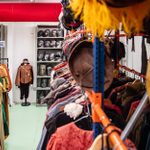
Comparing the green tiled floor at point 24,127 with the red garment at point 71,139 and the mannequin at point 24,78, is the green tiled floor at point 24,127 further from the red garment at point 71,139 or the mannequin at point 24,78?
the red garment at point 71,139

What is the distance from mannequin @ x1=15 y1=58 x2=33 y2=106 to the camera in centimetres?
Result: 997

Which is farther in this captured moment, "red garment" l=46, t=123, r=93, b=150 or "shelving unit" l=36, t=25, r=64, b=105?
"shelving unit" l=36, t=25, r=64, b=105

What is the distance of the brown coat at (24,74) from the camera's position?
9.96 m

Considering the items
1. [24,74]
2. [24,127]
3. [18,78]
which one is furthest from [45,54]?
[24,127]

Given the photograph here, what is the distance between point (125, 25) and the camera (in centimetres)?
93

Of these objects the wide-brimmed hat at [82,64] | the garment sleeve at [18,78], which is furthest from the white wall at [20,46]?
the wide-brimmed hat at [82,64]

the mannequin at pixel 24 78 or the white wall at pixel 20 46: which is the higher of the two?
the white wall at pixel 20 46

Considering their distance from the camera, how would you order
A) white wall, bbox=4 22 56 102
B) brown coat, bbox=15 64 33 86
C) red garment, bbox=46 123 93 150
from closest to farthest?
red garment, bbox=46 123 93 150 → brown coat, bbox=15 64 33 86 → white wall, bbox=4 22 56 102

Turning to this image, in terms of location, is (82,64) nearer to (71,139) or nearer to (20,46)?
(71,139)

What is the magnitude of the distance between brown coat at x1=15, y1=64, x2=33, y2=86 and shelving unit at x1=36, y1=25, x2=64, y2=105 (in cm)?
27

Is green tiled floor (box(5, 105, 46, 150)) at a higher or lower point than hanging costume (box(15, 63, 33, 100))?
lower

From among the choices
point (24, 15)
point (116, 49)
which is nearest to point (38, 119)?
point (24, 15)

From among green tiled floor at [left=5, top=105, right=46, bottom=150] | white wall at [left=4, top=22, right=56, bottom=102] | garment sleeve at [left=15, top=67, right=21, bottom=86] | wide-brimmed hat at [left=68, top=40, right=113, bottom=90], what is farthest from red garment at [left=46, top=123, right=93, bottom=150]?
white wall at [left=4, top=22, right=56, bottom=102]

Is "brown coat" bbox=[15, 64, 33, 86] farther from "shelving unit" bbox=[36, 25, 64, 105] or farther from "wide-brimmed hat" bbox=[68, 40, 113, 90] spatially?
"wide-brimmed hat" bbox=[68, 40, 113, 90]
